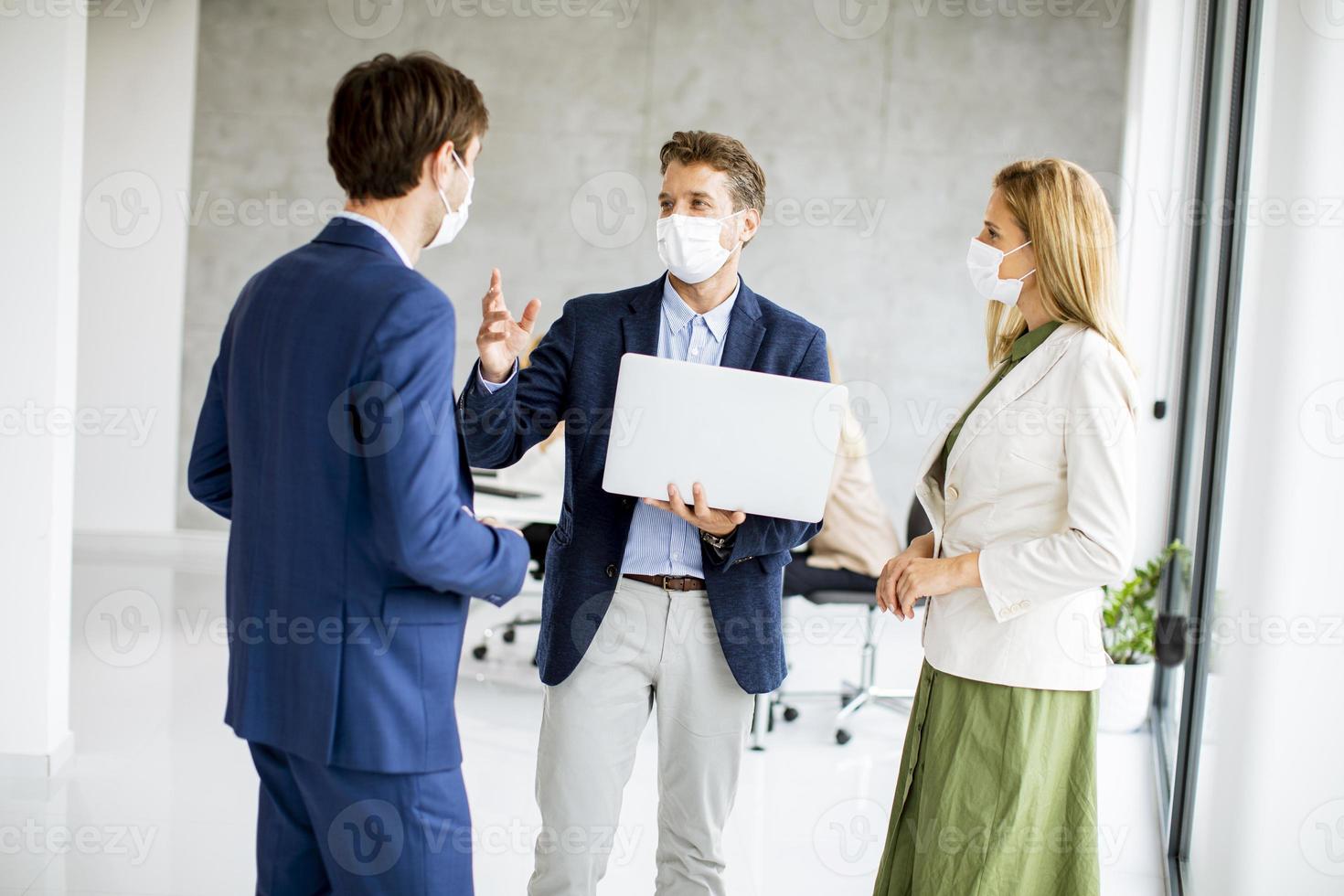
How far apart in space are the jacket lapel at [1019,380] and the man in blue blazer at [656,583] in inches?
12.8

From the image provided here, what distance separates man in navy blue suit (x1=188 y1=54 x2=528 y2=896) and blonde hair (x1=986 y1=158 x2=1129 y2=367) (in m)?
0.95

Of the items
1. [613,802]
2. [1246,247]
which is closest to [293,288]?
[613,802]

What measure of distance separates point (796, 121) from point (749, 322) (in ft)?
15.3

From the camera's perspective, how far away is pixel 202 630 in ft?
17.0
